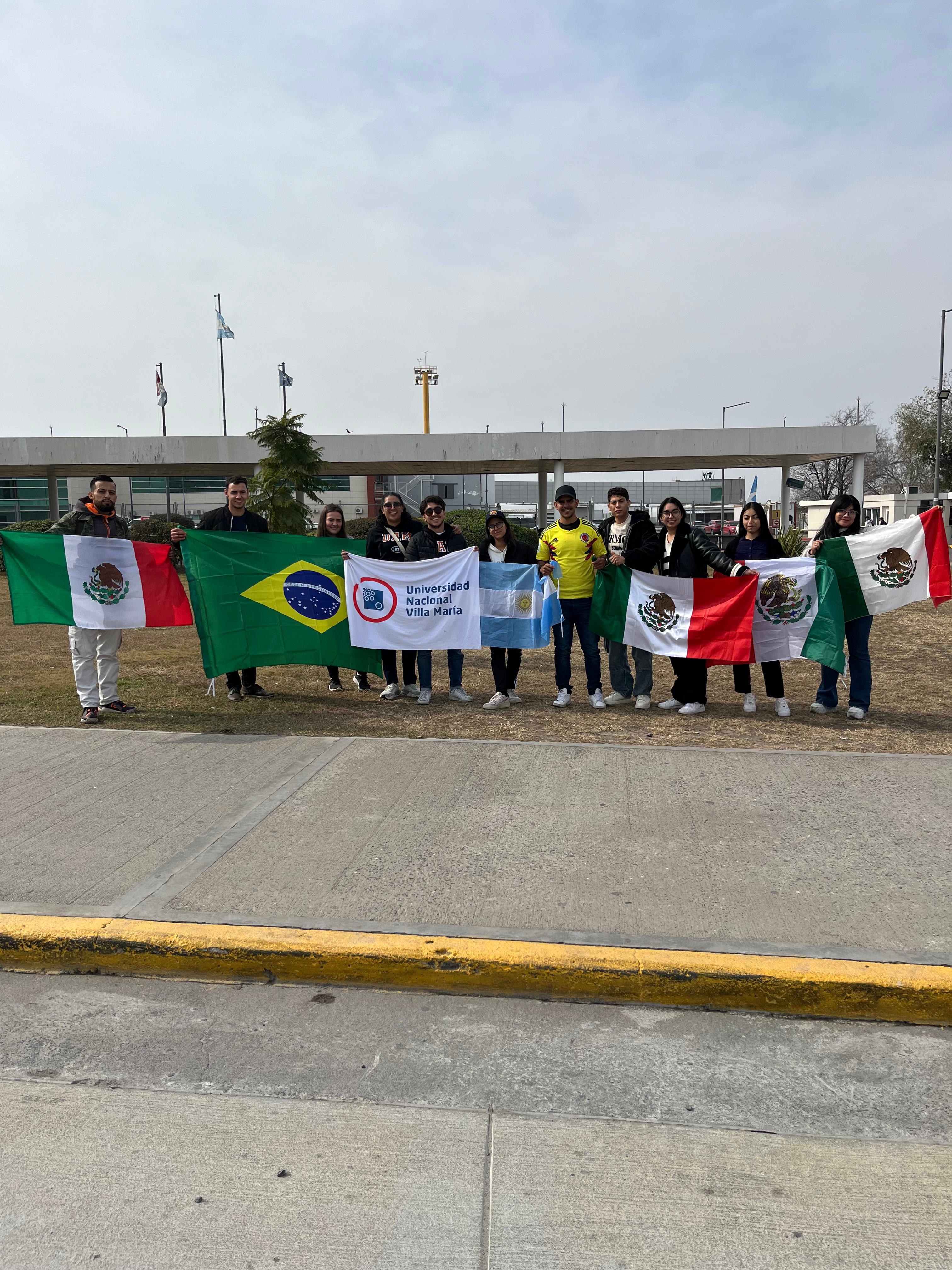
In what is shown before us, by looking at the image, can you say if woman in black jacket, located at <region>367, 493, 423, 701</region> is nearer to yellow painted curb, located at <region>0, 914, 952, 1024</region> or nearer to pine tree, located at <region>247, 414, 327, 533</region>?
yellow painted curb, located at <region>0, 914, 952, 1024</region>

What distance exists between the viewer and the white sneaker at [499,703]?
8.34 m

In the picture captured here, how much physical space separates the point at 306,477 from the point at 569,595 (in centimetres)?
2086

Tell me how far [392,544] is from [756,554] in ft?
11.0

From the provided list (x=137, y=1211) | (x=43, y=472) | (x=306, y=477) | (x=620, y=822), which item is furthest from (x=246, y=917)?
(x=43, y=472)

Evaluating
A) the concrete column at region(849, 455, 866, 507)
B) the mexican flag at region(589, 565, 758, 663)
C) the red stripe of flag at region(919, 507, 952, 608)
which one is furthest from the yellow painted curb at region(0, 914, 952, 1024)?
the concrete column at region(849, 455, 866, 507)

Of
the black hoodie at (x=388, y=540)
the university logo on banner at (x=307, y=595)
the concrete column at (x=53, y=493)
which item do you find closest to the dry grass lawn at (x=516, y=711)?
the university logo on banner at (x=307, y=595)

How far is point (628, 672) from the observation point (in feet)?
28.6

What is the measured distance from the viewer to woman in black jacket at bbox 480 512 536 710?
8.45 meters

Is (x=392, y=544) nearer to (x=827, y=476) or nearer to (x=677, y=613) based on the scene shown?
(x=677, y=613)

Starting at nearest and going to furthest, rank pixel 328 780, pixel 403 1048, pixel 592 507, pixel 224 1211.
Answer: pixel 224 1211
pixel 403 1048
pixel 328 780
pixel 592 507

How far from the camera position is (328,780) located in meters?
5.95

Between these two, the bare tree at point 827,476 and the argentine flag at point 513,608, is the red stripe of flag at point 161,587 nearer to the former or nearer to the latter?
the argentine flag at point 513,608

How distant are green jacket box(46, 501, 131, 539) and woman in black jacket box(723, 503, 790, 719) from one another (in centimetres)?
560

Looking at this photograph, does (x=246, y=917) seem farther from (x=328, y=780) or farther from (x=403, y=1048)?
(x=328, y=780)
